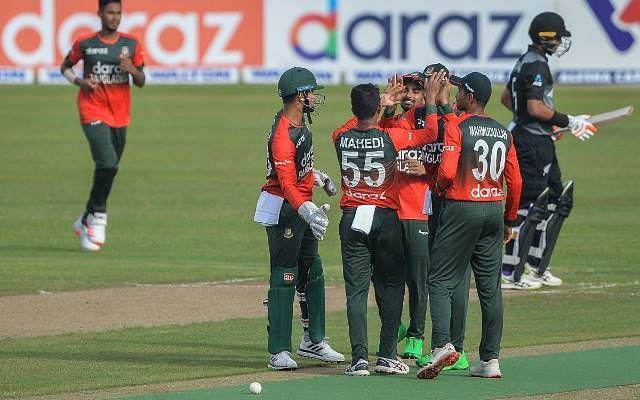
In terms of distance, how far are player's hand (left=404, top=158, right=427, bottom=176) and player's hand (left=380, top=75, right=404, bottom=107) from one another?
0.42 metres

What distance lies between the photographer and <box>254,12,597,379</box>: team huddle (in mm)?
11375

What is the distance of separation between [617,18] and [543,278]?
23886 mm

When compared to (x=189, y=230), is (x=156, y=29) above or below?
above

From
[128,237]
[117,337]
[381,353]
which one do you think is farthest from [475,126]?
[128,237]

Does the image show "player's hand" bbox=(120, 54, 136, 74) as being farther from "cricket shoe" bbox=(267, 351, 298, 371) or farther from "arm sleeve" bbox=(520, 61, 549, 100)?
"cricket shoe" bbox=(267, 351, 298, 371)

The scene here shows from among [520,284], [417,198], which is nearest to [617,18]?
[520,284]

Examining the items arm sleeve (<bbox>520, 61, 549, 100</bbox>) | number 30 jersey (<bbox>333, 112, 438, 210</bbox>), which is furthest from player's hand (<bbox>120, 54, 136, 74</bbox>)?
number 30 jersey (<bbox>333, 112, 438, 210</bbox>)

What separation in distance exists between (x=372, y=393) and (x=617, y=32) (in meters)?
29.5

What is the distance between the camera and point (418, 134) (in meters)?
11.5

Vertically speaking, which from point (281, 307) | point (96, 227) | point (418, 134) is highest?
point (418, 134)

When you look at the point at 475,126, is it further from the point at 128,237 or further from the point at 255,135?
the point at 255,135

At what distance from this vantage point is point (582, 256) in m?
18.3

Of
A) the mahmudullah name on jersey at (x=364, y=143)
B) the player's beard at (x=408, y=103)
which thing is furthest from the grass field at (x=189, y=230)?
the player's beard at (x=408, y=103)

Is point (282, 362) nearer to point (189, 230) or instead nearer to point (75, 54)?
point (75, 54)
